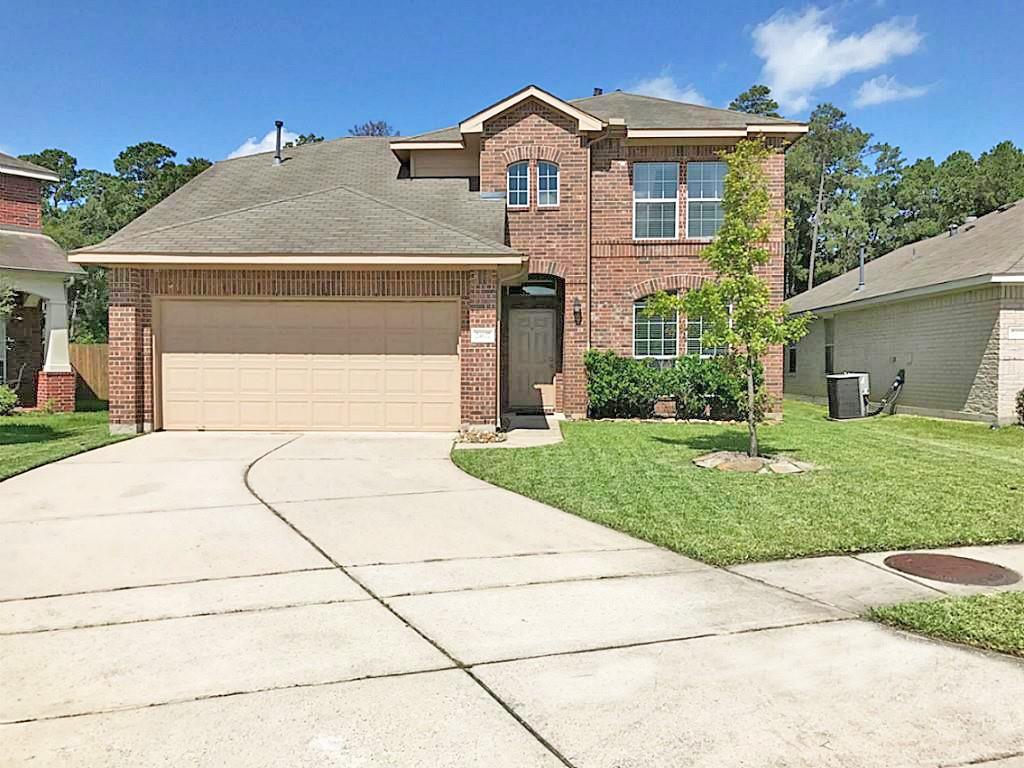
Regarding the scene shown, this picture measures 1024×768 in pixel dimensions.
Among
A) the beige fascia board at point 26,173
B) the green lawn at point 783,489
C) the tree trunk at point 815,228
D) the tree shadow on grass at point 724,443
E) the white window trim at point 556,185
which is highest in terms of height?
the tree trunk at point 815,228

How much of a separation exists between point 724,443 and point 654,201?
652 cm

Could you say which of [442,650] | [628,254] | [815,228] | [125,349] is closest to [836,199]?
[815,228]

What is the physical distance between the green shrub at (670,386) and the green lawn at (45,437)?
8.85m

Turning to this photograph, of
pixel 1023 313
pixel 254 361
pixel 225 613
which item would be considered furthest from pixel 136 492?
pixel 1023 313

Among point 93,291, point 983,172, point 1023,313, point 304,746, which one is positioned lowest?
point 304,746

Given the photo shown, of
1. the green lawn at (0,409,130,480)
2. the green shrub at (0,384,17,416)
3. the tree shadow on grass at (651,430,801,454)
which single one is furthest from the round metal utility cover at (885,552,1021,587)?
the green shrub at (0,384,17,416)

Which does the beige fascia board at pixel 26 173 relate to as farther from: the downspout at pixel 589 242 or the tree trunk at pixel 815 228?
the tree trunk at pixel 815 228

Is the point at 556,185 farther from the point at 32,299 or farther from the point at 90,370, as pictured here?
the point at 90,370

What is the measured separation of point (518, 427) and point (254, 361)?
15.9ft

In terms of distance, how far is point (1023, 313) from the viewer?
49.3 ft

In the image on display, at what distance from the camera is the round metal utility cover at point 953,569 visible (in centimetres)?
532

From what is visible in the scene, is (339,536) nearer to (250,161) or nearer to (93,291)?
(250,161)

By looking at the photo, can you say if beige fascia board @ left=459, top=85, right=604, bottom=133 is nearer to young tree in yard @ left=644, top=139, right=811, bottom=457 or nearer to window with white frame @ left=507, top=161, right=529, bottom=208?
window with white frame @ left=507, top=161, right=529, bottom=208

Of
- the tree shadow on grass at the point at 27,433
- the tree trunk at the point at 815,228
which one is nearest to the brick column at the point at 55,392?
the tree shadow on grass at the point at 27,433
